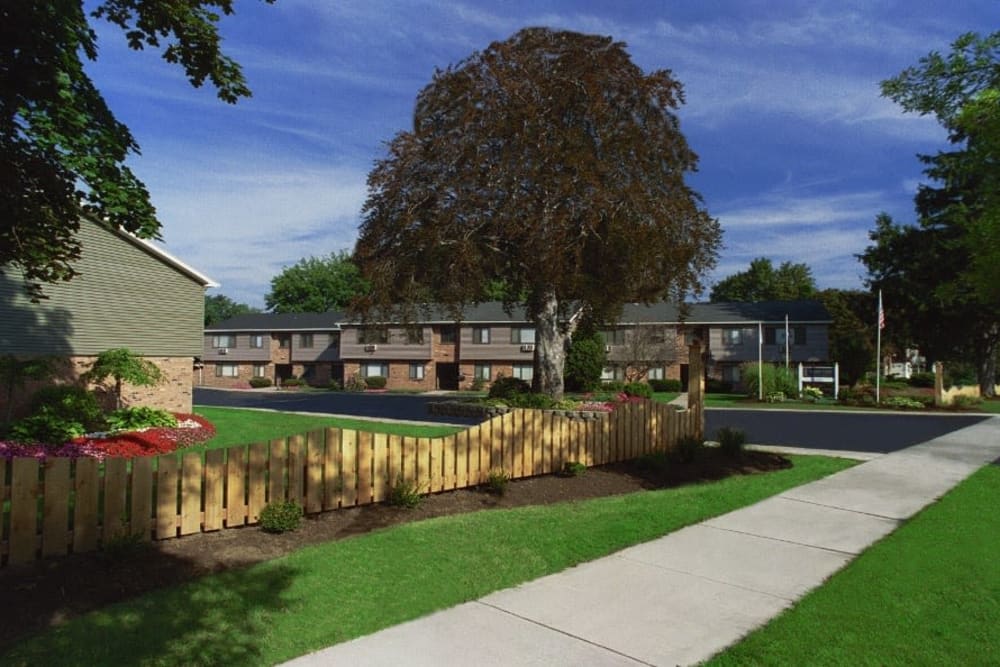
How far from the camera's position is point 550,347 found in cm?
2131

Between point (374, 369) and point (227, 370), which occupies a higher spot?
point (374, 369)

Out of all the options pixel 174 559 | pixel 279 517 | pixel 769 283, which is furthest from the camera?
pixel 769 283

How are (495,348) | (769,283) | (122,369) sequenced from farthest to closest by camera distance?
(769,283), (495,348), (122,369)

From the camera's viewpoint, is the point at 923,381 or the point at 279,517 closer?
the point at 279,517

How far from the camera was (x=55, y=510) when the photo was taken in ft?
18.7

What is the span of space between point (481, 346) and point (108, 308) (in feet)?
108

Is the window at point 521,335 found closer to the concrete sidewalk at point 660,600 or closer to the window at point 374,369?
the window at point 374,369

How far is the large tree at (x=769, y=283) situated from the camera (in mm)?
69350

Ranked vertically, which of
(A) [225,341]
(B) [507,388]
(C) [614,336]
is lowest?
(B) [507,388]

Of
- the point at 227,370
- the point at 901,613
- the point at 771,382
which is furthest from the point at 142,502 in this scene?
the point at 227,370

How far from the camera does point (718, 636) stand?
15.3 ft

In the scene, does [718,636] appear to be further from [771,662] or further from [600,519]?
[600,519]

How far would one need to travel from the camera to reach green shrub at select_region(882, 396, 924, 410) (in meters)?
28.3

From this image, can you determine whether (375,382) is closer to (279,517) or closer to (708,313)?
(708,313)
